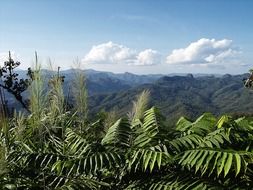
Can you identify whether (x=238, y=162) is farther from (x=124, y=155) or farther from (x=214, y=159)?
(x=124, y=155)

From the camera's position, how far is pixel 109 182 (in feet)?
15.9

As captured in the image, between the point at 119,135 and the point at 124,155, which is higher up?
the point at 119,135

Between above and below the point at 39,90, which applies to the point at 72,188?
below

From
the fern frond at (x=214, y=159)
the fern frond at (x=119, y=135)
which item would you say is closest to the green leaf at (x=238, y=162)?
the fern frond at (x=214, y=159)

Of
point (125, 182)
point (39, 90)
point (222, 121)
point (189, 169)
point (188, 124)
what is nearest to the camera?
point (39, 90)

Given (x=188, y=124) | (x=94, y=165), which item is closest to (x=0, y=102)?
(x=94, y=165)

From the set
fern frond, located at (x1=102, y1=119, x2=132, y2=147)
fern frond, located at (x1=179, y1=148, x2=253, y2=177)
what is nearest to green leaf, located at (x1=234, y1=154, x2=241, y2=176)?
fern frond, located at (x1=179, y1=148, x2=253, y2=177)

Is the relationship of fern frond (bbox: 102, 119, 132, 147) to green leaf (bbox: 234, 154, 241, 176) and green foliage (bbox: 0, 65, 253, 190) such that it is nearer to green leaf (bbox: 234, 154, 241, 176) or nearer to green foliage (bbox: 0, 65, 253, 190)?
green foliage (bbox: 0, 65, 253, 190)

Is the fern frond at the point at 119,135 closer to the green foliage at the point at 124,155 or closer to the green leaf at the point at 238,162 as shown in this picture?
the green foliage at the point at 124,155

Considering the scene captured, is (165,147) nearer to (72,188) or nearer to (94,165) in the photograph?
(94,165)

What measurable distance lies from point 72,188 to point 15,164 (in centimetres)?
94

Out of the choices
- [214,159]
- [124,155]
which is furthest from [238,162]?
[124,155]

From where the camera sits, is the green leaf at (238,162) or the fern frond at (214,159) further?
the fern frond at (214,159)

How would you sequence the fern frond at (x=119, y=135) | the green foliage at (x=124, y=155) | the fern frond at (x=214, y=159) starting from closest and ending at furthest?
the fern frond at (x=214, y=159)
the green foliage at (x=124, y=155)
the fern frond at (x=119, y=135)
